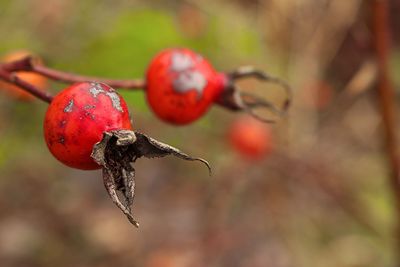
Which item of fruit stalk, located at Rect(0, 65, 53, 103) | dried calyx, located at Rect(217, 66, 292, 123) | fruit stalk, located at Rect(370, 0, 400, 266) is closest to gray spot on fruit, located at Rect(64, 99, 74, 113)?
fruit stalk, located at Rect(0, 65, 53, 103)

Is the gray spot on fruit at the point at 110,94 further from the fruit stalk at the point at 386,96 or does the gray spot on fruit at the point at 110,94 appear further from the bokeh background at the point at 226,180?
the bokeh background at the point at 226,180

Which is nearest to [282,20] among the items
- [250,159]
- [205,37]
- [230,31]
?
[230,31]

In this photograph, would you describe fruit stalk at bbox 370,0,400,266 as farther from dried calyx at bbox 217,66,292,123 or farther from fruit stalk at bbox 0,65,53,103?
fruit stalk at bbox 0,65,53,103

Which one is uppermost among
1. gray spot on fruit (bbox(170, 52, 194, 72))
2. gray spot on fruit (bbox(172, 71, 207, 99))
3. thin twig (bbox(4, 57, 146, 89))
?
gray spot on fruit (bbox(170, 52, 194, 72))

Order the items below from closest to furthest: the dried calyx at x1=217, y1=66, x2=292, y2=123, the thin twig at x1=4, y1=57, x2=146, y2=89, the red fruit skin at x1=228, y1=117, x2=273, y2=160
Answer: the thin twig at x1=4, y1=57, x2=146, y2=89 < the dried calyx at x1=217, y1=66, x2=292, y2=123 < the red fruit skin at x1=228, y1=117, x2=273, y2=160

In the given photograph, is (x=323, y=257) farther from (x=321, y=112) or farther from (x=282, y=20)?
(x=282, y=20)

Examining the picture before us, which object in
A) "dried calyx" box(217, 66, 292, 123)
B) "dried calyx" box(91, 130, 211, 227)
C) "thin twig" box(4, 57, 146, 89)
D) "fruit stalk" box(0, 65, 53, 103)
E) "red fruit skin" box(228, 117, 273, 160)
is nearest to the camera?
"dried calyx" box(91, 130, 211, 227)

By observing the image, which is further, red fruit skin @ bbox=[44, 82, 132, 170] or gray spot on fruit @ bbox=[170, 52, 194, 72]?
gray spot on fruit @ bbox=[170, 52, 194, 72]

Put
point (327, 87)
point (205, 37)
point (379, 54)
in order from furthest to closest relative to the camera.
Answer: point (327, 87)
point (205, 37)
point (379, 54)
